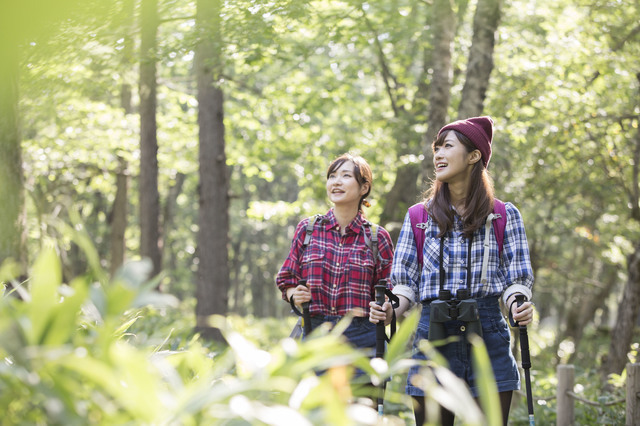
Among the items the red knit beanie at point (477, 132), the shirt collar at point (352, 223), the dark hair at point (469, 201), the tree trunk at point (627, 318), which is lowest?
the tree trunk at point (627, 318)

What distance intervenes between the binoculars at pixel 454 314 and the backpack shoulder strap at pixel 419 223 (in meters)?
→ 0.34

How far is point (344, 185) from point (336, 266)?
0.52 m

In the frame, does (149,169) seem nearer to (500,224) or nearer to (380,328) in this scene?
(380,328)

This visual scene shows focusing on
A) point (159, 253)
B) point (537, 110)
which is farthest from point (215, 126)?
point (537, 110)

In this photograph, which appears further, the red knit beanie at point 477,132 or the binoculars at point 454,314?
the red knit beanie at point 477,132

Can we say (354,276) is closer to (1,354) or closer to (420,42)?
(1,354)

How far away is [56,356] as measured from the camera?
127 centimetres

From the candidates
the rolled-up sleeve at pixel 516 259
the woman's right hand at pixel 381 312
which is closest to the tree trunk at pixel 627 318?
the rolled-up sleeve at pixel 516 259

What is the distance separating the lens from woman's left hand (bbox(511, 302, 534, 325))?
341 centimetres

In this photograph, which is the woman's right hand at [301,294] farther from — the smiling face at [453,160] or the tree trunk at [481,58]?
the tree trunk at [481,58]

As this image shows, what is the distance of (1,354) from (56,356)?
1.96 feet

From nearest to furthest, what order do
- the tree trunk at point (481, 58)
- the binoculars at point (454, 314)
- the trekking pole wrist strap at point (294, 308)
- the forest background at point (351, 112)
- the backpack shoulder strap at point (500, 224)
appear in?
the binoculars at point (454, 314) < the backpack shoulder strap at point (500, 224) < the trekking pole wrist strap at point (294, 308) < the forest background at point (351, 112) < the tree trunk at point (481, 58)

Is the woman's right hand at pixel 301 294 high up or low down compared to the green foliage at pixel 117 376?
down

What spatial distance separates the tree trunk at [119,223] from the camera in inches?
608
